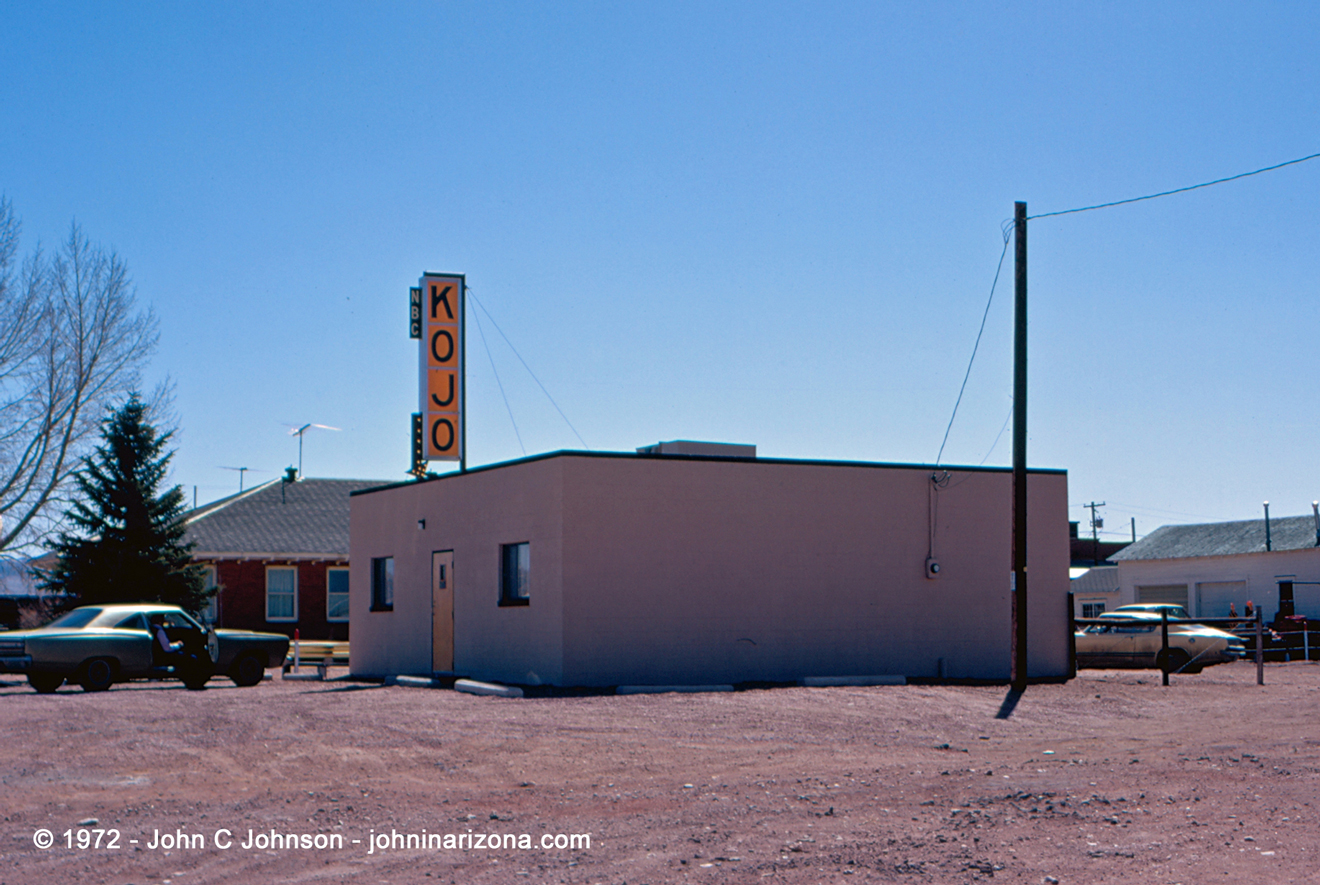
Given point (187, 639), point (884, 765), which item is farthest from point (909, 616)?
point (187, 639)

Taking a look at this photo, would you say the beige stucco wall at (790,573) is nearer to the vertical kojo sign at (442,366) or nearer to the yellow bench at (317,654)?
the vertical kojo sign at (442,366)

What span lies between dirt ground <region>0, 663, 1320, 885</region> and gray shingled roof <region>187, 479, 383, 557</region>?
20.2 metres

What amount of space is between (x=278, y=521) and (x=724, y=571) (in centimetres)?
2291

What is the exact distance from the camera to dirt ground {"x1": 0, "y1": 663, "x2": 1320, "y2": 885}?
7.31 metres

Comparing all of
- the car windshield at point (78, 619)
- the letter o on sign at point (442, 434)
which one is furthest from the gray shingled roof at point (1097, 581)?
the car windshield at point (78, 619)

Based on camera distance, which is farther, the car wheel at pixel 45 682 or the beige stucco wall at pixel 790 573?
the car wheel at pixel 45 682

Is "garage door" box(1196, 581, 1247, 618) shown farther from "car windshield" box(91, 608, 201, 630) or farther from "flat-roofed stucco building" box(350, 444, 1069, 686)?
"car windshield" box(91, 608, 201, 630)

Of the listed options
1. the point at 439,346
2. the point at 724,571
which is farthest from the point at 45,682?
the point at 724,571

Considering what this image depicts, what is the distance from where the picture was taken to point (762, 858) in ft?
24.2

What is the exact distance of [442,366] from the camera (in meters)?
26.3

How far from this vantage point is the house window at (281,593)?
3709 cm

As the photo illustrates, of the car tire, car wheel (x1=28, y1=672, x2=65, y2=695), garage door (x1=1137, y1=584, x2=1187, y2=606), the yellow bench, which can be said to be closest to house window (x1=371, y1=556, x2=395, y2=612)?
the car tire

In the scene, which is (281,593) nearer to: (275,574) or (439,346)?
(275,574)

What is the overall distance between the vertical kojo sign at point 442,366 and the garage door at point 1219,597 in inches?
1297
